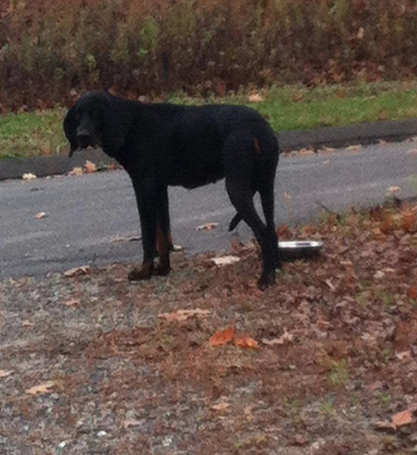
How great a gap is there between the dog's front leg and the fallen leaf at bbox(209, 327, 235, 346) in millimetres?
1632

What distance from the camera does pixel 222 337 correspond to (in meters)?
6.18

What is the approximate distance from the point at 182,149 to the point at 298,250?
0.98 m

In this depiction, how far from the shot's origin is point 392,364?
5.54 meters

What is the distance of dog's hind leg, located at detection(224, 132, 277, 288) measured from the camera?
285 inches

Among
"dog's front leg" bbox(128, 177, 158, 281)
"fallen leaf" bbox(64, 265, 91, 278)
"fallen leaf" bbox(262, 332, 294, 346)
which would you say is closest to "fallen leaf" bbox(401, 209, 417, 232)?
"dog's front leg" bbox(128, 177, 158, 281)

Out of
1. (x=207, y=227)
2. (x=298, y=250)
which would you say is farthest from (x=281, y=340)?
(x=207, y=227)

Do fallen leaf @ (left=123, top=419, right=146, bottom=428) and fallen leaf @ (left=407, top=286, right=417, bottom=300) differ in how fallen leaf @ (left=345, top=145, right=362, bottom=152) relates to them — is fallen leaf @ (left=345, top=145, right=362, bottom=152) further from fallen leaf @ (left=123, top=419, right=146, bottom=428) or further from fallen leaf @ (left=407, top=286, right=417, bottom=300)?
fallen leaf @ (left=123, top=419, right=146, bottom=428)

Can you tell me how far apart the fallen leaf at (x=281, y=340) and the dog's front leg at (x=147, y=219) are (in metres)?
1.78

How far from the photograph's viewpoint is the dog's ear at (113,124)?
7520 mm

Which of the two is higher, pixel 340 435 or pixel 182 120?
pixel 182 120

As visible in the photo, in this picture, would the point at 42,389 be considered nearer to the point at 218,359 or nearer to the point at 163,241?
the point at 218,359

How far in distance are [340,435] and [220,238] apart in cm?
457

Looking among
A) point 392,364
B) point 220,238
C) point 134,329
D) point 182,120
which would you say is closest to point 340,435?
point 392,364

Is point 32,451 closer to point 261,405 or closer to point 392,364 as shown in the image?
point 261,405
